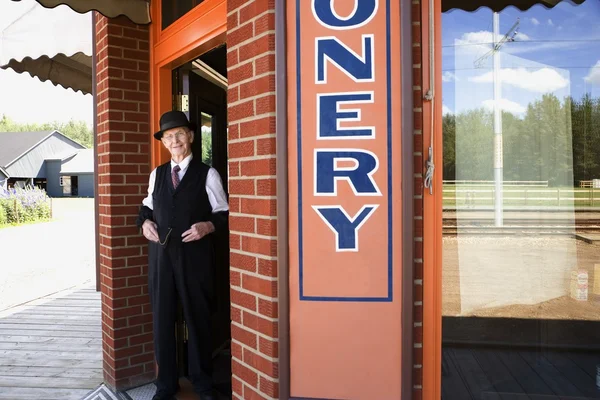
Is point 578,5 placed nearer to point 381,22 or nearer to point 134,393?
point 381,22

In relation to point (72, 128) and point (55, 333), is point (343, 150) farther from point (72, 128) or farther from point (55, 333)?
point (72, 128)

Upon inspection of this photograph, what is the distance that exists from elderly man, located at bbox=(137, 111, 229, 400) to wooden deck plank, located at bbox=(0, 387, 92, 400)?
0.77 m

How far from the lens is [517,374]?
3033mm

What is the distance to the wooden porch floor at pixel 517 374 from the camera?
253 cm

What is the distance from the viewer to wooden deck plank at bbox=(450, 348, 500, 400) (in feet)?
8.53

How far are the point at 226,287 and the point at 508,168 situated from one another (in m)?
2.68

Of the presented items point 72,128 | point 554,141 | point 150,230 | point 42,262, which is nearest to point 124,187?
point 150,230

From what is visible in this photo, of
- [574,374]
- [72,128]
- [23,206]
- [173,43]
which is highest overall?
[72,128]

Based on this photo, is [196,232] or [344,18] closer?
[344,18]

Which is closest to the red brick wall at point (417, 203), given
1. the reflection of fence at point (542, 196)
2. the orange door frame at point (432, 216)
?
the orange door frame at point (432, 216)

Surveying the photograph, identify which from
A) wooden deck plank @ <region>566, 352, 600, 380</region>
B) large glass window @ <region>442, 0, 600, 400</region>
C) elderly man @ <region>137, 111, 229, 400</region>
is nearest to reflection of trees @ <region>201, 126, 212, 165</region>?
elderly man @ <region>137, 111, 229, 400</region>

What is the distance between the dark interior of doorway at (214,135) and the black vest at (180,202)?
700 mm

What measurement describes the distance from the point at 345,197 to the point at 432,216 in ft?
1.27

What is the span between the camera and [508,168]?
364 centimetres
